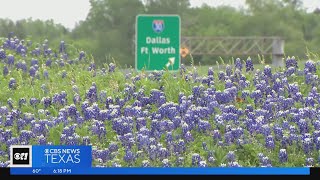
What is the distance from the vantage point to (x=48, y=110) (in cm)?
834

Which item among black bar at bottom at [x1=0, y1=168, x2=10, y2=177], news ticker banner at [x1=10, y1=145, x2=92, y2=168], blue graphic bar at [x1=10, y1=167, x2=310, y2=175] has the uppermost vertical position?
news ticker banner at [x1=10, y1=145, x2=92, y2=168]

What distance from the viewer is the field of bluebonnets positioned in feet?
21.5

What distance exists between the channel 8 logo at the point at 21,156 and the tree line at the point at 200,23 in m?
46.3

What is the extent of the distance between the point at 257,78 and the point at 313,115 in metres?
1.86

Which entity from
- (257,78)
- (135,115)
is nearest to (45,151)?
(135,115)

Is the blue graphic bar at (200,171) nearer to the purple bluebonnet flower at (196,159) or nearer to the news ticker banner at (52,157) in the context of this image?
the news ticker banner at (52,157)

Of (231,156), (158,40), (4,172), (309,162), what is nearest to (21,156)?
(4,172)

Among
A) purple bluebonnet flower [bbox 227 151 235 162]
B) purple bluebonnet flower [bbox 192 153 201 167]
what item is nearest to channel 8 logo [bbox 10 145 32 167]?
purple bluebonnet flower [bbox 192 153 201 167]

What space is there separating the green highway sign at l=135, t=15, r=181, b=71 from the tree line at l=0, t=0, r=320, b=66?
3698cm

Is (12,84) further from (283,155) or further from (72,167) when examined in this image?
(72,167)

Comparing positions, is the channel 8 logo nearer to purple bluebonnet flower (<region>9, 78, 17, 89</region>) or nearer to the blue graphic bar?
the blue graphic bar
